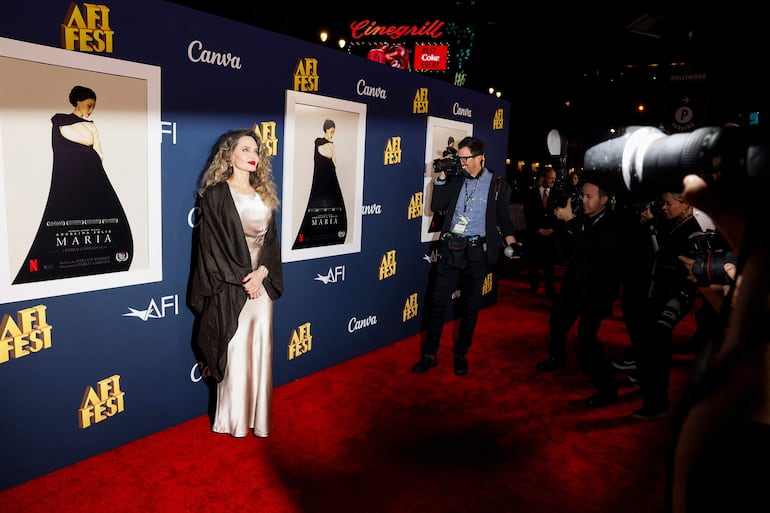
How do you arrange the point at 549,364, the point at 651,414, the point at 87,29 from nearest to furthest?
the point at 87,29 < the point at 651,414 < the point at 549,364

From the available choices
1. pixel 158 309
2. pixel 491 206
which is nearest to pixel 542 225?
pixel 491 206

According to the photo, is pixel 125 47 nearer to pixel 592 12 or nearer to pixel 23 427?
pixel 23 427

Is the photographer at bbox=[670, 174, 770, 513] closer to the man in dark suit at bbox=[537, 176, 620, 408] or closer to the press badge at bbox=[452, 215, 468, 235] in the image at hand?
the man in dark suit at bbox=[537, 176, 620, 408]

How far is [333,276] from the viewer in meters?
4.14

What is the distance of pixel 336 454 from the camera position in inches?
116

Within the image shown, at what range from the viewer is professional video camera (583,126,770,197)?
953mm

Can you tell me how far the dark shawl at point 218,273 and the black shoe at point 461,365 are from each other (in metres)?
1.97

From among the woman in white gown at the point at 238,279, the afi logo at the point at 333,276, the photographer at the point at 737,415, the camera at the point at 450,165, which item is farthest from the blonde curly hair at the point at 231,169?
the photographer at the point at 737,415

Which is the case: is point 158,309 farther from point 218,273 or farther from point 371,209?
point 371,209

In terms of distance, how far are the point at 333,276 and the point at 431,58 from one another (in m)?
9.86

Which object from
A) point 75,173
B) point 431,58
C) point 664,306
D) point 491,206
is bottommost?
point 664,306

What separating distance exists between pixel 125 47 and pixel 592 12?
514 centimetres

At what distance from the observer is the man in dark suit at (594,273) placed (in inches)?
140

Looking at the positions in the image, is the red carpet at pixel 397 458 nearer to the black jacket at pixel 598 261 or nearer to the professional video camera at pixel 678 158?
the black jacket at pixel 598 261
